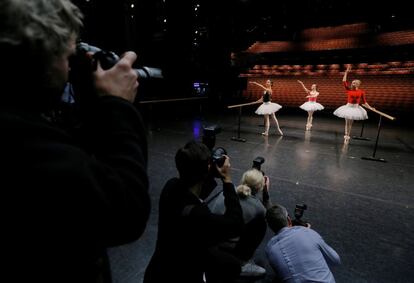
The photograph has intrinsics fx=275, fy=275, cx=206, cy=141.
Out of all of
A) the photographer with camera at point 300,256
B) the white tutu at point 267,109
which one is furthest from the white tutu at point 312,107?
the photographer with camera at point 300,256

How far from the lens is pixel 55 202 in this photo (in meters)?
0.49

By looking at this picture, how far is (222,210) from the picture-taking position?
235 cm

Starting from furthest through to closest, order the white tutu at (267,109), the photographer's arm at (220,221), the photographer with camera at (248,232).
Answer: the white tutu at (267,109) → the photographer with camera at (248,232) → the photographer's arm at (220,221)

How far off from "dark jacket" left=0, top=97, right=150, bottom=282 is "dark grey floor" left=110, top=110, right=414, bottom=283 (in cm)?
195

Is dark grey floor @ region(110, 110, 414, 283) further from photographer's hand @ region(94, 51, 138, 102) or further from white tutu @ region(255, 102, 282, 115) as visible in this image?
photographer's hand @ region(94, 51, 138, 102)

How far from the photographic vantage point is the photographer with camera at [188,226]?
146 cm

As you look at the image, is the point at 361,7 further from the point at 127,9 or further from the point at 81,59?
the point at 81,59

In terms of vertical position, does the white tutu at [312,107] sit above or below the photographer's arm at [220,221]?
below

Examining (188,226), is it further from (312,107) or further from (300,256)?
(312,107)

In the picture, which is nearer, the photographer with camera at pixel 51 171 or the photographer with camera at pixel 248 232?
the photographer with camera at pixel 51 171

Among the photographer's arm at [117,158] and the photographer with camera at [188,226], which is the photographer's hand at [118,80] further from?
the photographer with camera at [188,226]

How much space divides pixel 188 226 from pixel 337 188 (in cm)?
349

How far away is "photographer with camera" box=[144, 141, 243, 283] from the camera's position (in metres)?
1.46

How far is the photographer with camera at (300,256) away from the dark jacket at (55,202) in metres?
1.60
